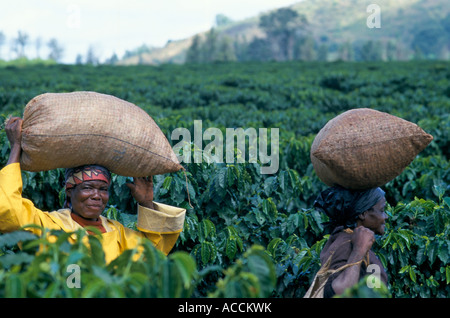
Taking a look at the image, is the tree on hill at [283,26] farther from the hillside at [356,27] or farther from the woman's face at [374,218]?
the woman's face at [374,218]

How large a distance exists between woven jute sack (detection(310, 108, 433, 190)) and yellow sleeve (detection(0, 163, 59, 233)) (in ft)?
4.38

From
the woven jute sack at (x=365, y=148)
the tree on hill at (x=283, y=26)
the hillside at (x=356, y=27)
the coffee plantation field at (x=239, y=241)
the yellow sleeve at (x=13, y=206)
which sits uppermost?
the hillside at (x=356, y=27)

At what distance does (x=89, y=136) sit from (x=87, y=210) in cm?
34

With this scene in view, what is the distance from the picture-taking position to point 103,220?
103 inches

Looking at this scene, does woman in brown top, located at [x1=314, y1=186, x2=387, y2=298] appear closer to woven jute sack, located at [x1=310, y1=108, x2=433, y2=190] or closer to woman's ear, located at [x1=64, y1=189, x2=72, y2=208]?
woven jute sack, located at [x1=310, y1=108, x2=433, y2=190]

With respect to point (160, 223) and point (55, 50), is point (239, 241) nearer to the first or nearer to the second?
point (160, 223)

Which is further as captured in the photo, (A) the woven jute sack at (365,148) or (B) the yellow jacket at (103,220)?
(A) the woven jute sack at (365,148)

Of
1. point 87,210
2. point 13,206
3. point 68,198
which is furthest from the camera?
point 68,198

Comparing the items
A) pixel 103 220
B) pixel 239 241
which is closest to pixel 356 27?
pixel 239 241

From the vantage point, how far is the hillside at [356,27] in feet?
340

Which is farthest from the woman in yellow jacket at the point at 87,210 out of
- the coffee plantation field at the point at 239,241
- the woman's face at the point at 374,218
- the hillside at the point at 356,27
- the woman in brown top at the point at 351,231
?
the hillside at the point at 356,27

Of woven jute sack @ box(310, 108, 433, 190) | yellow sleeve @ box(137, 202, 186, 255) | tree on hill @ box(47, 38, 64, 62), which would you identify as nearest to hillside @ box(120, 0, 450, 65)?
tree on hill @ box(47, 38, 64, 62)

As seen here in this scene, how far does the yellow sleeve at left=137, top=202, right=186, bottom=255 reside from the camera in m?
2.65

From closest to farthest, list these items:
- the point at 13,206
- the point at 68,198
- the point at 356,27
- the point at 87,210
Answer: the point at 13,206 → the point at 87,210 → the point at 68,198 → the point at 356,27
